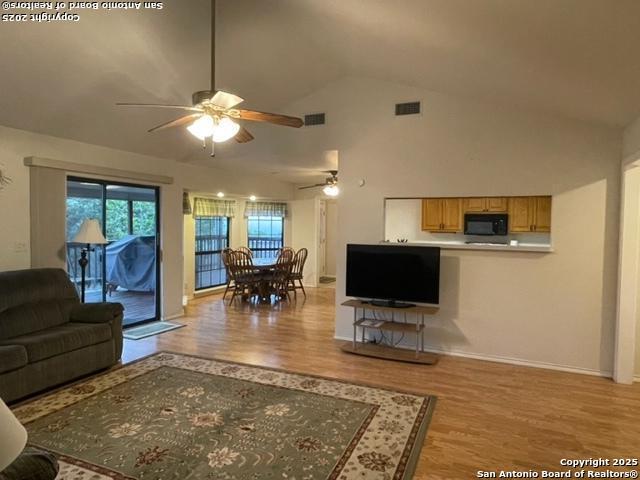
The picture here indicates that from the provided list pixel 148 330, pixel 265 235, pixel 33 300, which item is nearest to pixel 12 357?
pixel 33 300

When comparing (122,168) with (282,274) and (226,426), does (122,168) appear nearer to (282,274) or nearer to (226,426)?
(282,274)

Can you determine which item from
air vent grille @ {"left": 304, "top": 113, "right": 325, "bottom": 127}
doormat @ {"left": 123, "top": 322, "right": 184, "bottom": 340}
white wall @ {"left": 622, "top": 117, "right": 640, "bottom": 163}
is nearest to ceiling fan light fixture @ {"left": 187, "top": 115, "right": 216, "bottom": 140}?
air vent grille @ {"left": 304, "top": 113, "right": 325, "bottom": 127}

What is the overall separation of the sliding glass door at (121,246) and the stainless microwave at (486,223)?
4887mm

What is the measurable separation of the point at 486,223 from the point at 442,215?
2.53ft

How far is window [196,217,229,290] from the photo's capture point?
8203 millimetres

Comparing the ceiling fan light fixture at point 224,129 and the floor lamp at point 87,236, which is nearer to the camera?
the ceiling fan light fixture at point 224,129

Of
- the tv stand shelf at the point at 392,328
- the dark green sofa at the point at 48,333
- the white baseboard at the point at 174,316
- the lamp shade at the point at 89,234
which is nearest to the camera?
the dark green sofa at the point at 48,333

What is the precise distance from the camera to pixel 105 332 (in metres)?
3.96

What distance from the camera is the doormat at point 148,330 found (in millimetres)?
5173

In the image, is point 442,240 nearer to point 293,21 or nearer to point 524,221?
point 524,221

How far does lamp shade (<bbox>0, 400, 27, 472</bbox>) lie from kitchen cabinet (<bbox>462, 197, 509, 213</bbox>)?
6.53 m

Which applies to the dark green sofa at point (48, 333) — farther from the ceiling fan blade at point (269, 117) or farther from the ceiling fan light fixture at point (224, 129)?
the ceiling fan blade at point (269, 117)

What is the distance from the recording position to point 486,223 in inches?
254

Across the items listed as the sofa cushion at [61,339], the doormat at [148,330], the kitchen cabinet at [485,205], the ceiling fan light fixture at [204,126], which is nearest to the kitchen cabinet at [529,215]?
the kitchen cabinet at [485,205]
